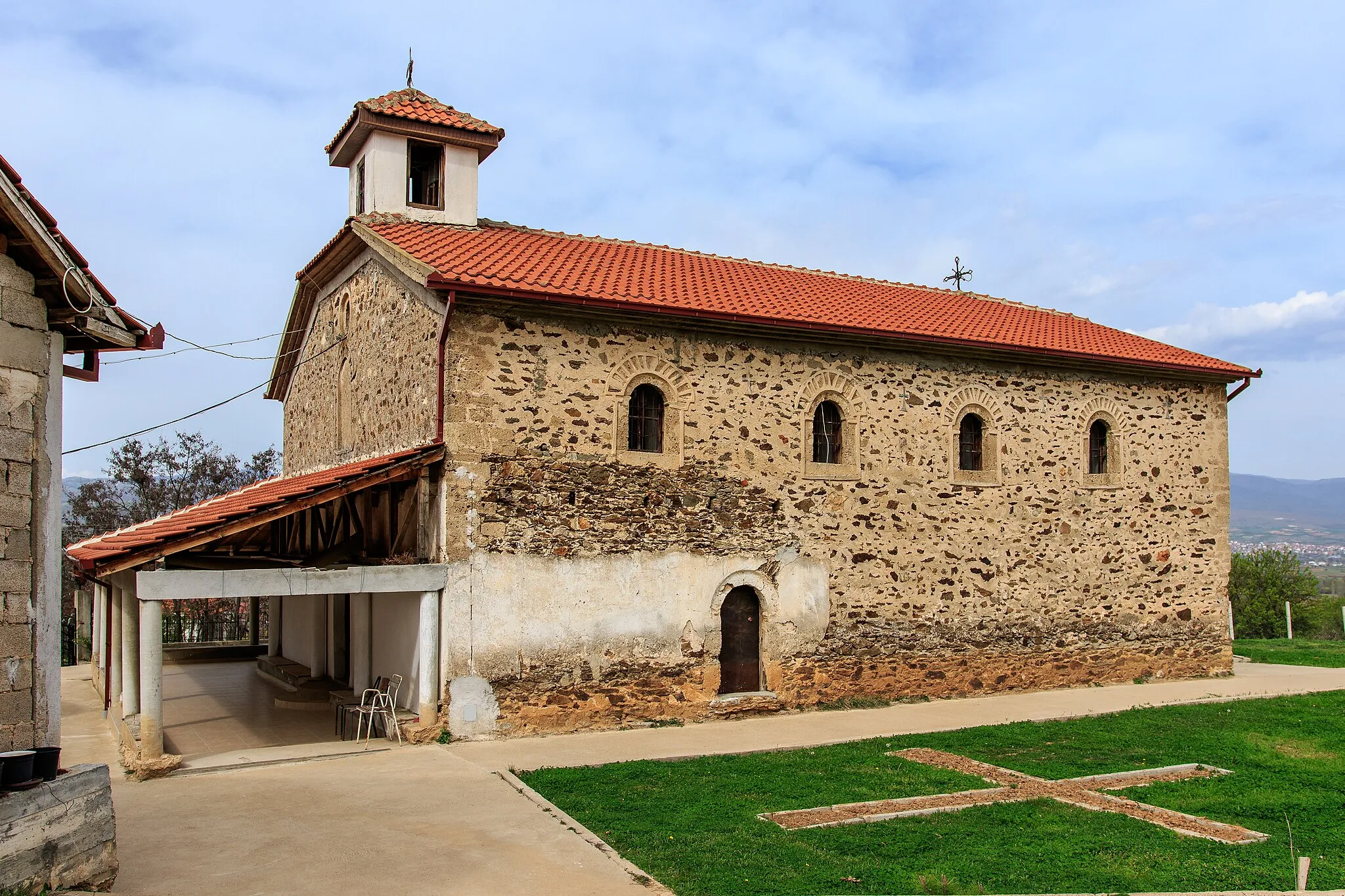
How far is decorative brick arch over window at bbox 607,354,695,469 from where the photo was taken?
12.6m

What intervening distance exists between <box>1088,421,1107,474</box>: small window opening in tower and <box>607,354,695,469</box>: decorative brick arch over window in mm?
7030

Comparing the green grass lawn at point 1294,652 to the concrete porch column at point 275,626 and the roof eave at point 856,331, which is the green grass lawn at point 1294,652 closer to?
the roof eave at point 856,331

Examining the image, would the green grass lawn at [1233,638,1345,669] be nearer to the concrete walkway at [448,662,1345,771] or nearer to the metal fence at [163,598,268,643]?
the concrete walkway at [448,662,1345,771]

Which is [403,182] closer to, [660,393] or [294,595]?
[660,393]

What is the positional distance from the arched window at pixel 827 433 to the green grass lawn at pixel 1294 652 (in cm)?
1085

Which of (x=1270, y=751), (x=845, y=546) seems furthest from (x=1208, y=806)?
(x=845, y=546)

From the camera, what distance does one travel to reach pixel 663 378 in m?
12.9

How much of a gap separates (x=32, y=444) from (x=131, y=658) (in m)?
5.58

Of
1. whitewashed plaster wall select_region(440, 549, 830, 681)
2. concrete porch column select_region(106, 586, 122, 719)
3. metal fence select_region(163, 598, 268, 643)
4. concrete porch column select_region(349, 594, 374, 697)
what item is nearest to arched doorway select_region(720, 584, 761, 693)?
whitewashed plaster wall select_region(440, 549, 830, 681)

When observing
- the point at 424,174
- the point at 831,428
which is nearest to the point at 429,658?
the point at 831,428

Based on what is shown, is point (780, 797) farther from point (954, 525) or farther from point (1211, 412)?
point (1211, 412)

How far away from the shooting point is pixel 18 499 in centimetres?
A: 659

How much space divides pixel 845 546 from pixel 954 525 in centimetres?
190

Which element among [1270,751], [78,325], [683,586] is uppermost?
[78,325]
